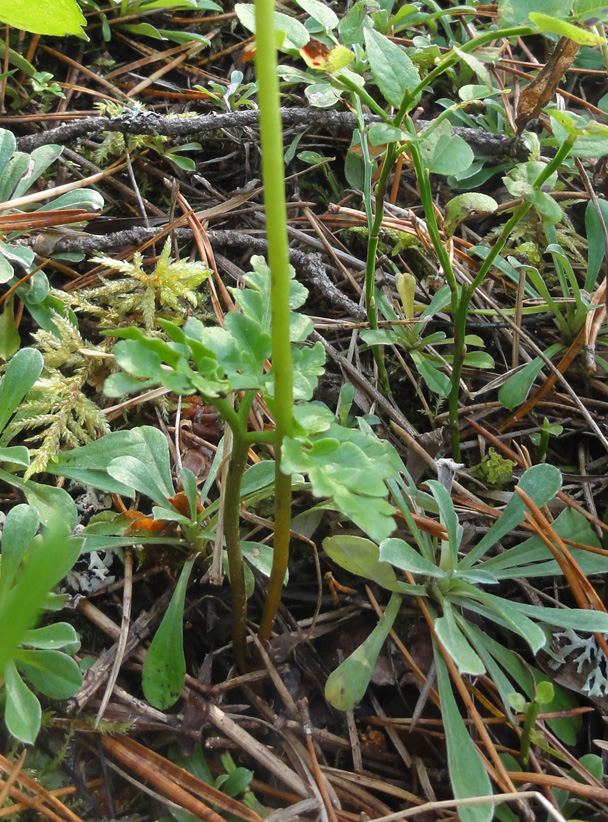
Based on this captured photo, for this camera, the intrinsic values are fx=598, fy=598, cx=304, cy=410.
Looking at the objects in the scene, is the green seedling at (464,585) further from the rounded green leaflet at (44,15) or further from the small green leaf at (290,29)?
the rounded green leaflet at (44,15)

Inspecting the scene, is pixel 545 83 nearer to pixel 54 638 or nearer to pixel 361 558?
pixel 361 558

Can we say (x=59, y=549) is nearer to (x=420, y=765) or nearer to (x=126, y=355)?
(x=126, y=355)

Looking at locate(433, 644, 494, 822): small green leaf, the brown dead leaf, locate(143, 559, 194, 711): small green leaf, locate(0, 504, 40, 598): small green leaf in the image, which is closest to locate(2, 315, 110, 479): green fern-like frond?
locate(0, 504, 40, 598): small green leaf

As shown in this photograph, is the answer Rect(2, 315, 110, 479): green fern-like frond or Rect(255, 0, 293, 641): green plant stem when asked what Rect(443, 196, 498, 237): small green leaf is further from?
Rect(2, 315, 110, 479): green fern-like frond

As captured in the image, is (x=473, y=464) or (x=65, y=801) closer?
(x=65, y=801)

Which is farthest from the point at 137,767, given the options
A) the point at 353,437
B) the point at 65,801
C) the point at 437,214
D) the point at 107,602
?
the point at 437,214

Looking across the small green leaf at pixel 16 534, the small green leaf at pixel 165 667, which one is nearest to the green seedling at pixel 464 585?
the small green leaf at pixel 165 667

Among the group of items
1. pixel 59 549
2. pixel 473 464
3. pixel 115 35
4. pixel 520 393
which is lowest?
pixel 473 464

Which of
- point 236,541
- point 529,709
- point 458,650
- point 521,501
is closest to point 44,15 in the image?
point 236,541
